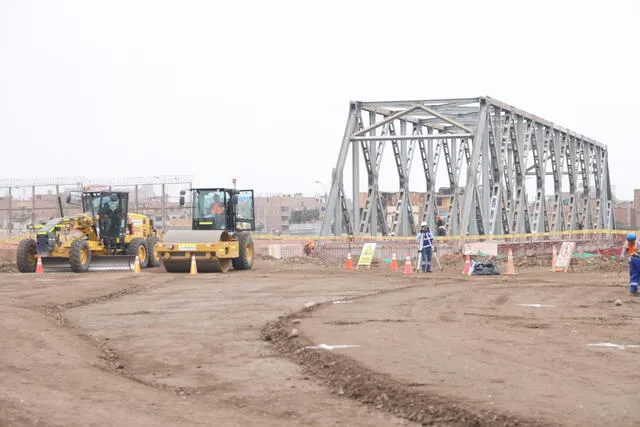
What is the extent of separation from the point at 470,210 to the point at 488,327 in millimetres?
31332

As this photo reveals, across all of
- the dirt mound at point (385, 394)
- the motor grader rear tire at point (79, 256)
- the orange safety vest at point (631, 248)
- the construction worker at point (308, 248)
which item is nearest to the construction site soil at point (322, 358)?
the dirt mound at point (385, 394)

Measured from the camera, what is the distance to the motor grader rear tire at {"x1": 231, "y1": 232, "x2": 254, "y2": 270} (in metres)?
32.6

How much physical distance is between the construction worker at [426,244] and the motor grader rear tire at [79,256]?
10408 millimetres

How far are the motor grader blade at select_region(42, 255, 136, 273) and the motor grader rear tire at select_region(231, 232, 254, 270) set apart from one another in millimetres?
3554

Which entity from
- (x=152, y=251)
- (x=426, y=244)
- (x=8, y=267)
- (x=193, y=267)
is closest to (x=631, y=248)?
(x=426, y=244)

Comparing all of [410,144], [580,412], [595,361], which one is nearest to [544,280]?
[595,361]

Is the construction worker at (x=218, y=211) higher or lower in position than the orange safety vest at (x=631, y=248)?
higher

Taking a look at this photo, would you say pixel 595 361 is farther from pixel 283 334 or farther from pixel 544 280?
pixel 544 280

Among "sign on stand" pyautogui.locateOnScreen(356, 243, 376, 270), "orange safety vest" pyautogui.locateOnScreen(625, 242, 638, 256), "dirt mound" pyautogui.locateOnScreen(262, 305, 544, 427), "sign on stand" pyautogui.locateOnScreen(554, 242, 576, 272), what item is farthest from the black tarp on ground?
"dirt mound" pyautogui.locateOnScreen(262, 305, 544, 427)

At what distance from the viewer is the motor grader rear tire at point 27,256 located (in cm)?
3253

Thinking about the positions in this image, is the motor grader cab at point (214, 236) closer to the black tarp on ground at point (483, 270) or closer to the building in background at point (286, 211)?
the black tarp on ground at point (483, 270)

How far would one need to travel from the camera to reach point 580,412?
831 centimetres

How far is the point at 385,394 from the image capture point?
959 centimetres

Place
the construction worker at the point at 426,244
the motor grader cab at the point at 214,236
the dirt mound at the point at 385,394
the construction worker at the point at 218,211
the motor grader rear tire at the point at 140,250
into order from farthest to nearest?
the motor grader rear tire at the point at 140,250
the construction worker at the point at 218,211
the motor grader cab at the point at 214,236
the construction worker at the point at 426,244
the dirt mound at the point at 385,394
